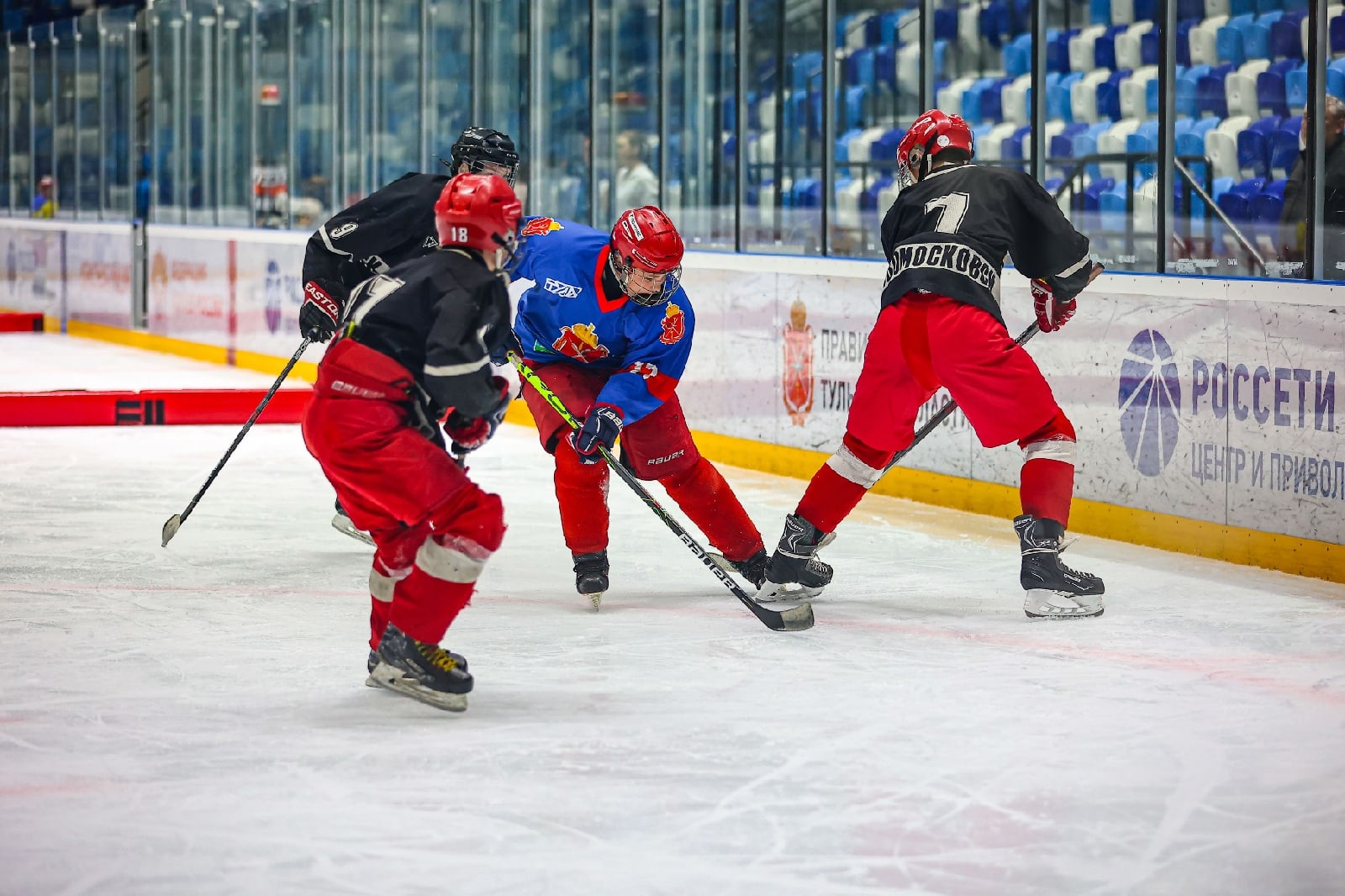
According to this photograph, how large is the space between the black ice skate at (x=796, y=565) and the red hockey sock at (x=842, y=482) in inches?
1.3

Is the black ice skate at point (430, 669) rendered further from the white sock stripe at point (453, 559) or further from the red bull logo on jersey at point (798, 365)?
the red bull logo on jersey at point (798, 365)

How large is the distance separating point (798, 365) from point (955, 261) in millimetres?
3095

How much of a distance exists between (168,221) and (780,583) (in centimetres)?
1084

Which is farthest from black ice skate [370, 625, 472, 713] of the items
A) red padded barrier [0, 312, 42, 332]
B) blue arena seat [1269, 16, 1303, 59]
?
red padded barrier [0, 312, 42, 332]

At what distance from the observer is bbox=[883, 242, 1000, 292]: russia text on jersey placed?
→ 4.72m

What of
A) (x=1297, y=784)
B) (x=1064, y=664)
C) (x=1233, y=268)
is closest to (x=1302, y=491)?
(x=1233, y=268)

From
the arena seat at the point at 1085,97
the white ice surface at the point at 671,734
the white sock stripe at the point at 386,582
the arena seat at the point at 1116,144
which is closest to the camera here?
the white ice surface at the point at 671,734

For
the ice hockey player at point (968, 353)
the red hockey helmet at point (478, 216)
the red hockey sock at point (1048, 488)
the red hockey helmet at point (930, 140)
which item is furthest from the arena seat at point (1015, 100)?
the red hockey helmet at point (478, 216)

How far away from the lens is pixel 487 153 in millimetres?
5113

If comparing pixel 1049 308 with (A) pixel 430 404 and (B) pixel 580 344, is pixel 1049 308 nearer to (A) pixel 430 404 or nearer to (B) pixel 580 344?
(B) pixel 580 344

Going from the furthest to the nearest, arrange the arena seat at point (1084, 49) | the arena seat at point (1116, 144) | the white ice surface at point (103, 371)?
the white ice surface at point (103, 371) → the arena seat at point (1084, 49) → the arena seat at point (1116, 144)

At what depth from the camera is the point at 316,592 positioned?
5152mm

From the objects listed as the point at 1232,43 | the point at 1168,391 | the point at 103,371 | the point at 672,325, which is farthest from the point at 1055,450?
the point at 103,371

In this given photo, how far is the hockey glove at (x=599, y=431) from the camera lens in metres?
4.55
